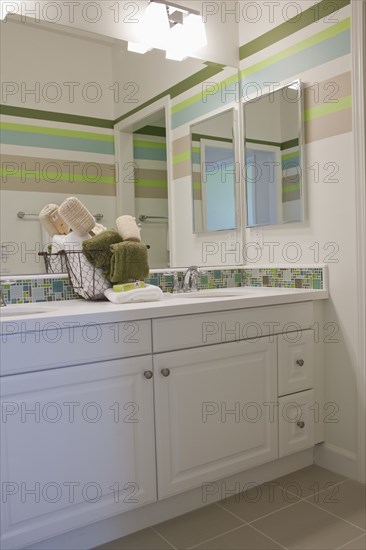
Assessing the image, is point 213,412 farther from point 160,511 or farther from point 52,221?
point 52,221

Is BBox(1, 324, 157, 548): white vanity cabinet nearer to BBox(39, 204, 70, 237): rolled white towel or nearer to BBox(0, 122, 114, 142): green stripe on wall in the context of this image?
BBox(39, 204, 70, 237): rolled white towel

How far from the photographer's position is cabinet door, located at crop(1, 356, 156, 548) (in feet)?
4.43

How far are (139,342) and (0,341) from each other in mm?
437

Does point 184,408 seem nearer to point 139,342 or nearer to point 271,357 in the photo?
point 139,342

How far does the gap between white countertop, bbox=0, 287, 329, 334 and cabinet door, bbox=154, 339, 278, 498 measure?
149mm

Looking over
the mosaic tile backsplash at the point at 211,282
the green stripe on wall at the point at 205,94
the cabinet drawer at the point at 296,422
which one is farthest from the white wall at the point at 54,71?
the cabinet drawer at the point at 296,422

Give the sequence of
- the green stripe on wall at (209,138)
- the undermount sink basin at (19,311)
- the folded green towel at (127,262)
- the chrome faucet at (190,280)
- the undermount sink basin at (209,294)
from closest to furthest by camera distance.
→ 1. the undermount sink basin at (19,311)
2. the folded green towel at (127,262)
3. the undermount sink basin at (209,294)
4. the chrome faucet at (190,280)
5. the green stripe on wall at (209,138)

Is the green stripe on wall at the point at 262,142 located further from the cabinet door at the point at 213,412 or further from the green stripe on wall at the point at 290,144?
the cabinet door at the point at 213,412

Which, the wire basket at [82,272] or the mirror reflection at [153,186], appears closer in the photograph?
the wire basket at [82,272]

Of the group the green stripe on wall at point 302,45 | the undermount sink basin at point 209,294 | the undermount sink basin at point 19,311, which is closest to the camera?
the undermount sink basin at point 19,311

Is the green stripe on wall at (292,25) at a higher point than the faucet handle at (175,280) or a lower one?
higher

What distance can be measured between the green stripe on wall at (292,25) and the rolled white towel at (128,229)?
1.08 meters

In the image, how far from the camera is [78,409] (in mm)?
1440

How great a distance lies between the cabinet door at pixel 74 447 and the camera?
1.35 meters
